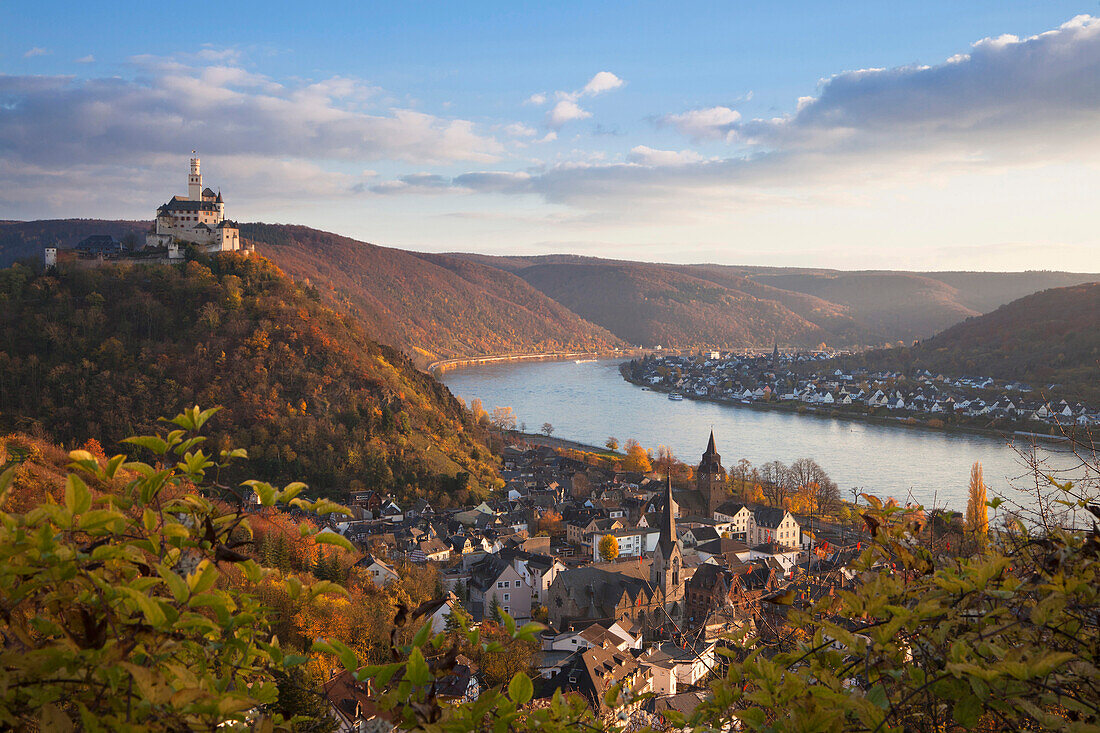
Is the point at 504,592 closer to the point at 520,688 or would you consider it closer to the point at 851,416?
the point at 520,688

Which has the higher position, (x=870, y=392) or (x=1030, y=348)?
(x=1030, y=348)

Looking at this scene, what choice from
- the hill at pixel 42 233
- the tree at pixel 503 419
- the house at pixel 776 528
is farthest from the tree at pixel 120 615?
the hill at pixel 42 233

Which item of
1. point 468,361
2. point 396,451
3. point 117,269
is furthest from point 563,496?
→ point 468,361

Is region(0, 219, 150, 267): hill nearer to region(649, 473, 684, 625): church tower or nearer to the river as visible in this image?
the river

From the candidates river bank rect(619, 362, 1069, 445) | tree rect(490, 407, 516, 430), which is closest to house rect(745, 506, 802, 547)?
Result: river bank rect(619, 362, 1069, 445)

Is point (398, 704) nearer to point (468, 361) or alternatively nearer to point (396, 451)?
point (396, 451)

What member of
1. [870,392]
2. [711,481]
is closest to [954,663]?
[711,481]

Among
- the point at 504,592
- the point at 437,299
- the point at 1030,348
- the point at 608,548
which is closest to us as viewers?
the point at 504,592
